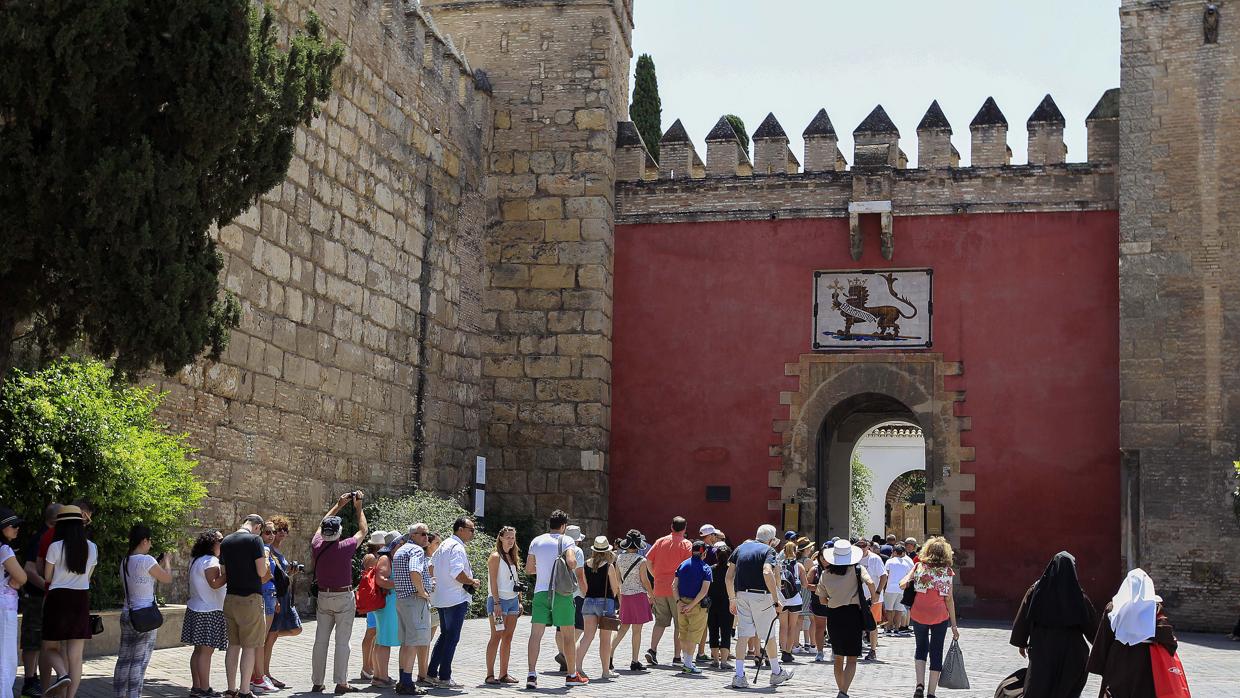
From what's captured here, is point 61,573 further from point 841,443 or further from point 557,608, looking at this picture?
point 841,443

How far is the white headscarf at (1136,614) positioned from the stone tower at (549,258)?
10.5m

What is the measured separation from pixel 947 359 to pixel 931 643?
7913mm

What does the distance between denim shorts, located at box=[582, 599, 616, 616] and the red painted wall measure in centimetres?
727

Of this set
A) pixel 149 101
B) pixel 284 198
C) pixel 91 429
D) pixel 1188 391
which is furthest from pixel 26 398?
pixel 1188 391

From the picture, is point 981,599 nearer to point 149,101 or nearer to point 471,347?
point 471,347

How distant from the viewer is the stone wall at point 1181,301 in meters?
15.2

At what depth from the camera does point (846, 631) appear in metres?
8.91

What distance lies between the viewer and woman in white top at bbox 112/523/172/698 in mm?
7301

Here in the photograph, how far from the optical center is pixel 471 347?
16797 mm

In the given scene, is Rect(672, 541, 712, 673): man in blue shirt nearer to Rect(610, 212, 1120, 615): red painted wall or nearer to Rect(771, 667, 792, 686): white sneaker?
Rect(771, 667, 792, 686): white sneaker

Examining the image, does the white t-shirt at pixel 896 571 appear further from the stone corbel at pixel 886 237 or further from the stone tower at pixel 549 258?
the stone corbel at pixel 886 237

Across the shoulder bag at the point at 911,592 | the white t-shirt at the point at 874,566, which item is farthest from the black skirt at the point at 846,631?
the white t-shirt at the point at 874,566

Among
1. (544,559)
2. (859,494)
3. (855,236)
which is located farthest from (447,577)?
(859,494)

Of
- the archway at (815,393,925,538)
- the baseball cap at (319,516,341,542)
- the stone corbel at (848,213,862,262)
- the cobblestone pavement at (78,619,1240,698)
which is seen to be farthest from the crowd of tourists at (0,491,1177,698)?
the stone corbel at (848,213,862,262)
